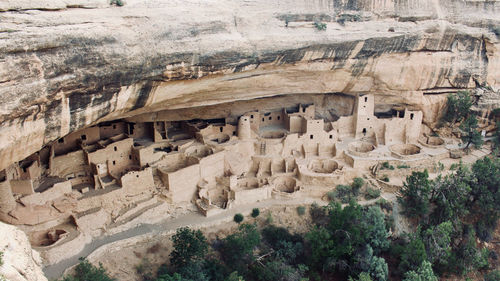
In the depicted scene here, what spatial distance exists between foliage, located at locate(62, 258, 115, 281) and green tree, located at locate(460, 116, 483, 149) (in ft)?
58.6

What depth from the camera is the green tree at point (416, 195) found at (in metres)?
19.1

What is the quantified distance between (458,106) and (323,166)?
7.46 metres

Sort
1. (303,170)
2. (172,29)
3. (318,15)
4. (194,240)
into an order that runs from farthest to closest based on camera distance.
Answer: (303,170) < (318,15) < (194,240) < (172,29)

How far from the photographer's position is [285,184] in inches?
827

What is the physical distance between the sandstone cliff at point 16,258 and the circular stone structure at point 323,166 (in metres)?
16.0

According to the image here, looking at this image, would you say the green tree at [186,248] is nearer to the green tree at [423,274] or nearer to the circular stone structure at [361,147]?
the green tree at [423,274]

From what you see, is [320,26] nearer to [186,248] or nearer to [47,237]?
[186,248]

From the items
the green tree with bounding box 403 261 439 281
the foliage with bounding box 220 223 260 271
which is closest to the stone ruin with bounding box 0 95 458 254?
the foliage with bounding box 220 223 260 271

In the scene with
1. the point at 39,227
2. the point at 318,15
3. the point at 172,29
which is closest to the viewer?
the point at 172,29

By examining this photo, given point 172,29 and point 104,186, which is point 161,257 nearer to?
point 104,186

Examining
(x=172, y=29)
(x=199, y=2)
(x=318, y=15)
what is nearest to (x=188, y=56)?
(x=172, y=29)

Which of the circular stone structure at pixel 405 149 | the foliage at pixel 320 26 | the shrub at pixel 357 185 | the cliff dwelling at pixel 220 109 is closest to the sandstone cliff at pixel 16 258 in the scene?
the cliff dwelling at pixel 220 109

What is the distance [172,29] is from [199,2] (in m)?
2.08

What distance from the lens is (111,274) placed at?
15578 millimetres
